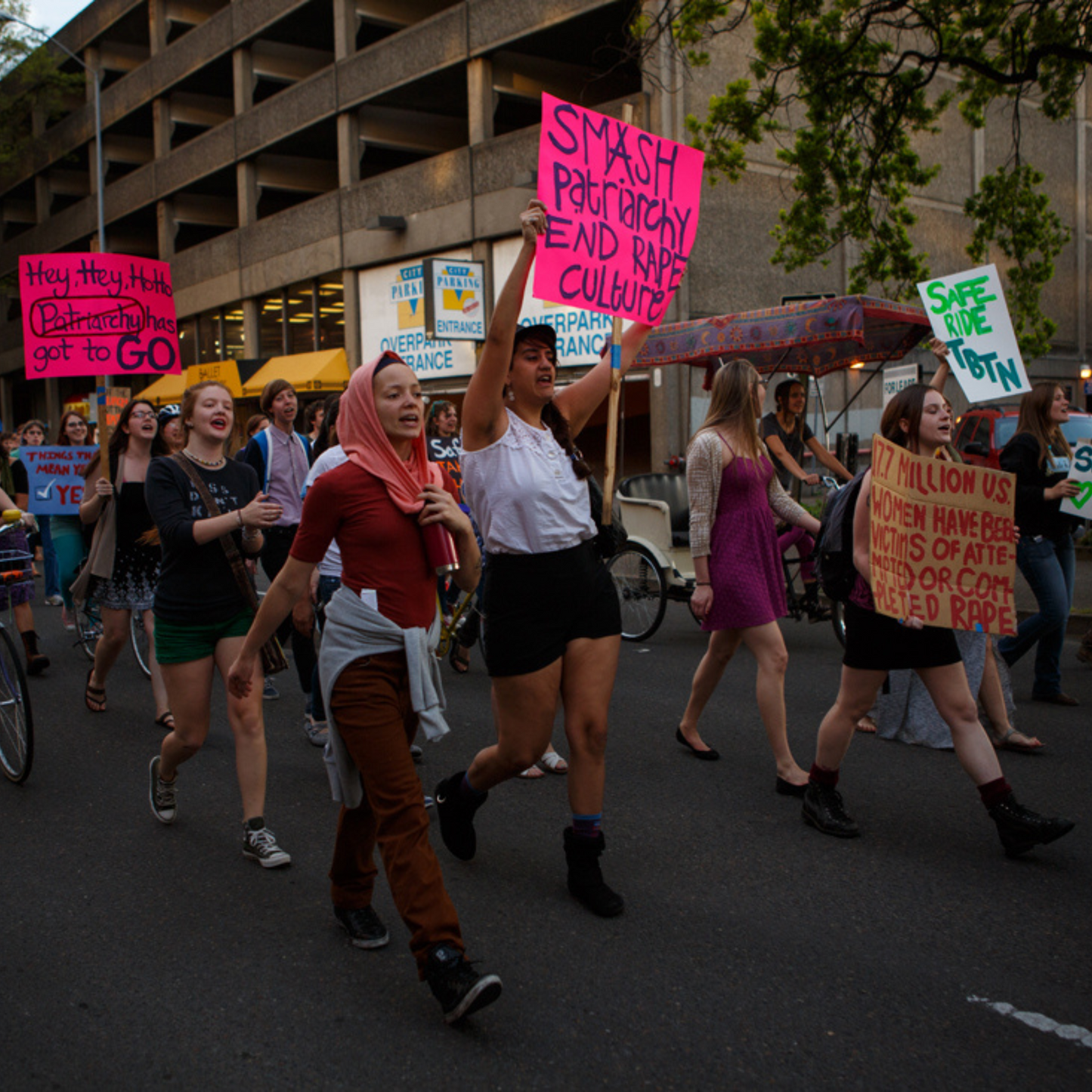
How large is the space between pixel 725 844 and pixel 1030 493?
120 inches

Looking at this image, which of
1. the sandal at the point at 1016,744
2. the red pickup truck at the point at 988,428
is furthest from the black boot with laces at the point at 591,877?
the red pickup truck at the point at 988,428

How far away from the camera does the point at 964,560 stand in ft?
14.4

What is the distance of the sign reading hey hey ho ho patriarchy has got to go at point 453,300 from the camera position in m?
21.5

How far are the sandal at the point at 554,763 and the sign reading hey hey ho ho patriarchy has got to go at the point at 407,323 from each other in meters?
17.8

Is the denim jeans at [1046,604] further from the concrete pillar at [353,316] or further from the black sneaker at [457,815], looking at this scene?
the concrete pillar at [353,316]

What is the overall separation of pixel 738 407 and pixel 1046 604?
259cm

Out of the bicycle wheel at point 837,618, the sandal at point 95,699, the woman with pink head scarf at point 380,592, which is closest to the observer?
the woman with pink head scarf at point 380,592

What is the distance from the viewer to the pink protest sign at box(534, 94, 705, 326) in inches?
165

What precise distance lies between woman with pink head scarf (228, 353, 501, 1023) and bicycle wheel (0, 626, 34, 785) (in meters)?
2.46

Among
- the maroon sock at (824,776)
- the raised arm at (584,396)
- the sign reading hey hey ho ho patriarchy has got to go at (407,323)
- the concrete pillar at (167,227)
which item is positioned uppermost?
the concrete pillar at (167,227)

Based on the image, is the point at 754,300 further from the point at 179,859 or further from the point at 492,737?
the point at 179,859

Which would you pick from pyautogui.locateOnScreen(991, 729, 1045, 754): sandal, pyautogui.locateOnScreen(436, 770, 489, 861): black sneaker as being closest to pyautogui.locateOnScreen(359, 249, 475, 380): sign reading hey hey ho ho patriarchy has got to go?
pyautogui.locateOnScreen(991, 729, 1045, 754): sandal

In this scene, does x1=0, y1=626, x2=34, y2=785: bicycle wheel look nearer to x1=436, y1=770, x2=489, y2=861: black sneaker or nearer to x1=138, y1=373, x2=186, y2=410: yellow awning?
x1=436, y1=770, x2=489, y2=861: black sneaker

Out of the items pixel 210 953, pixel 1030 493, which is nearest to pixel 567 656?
pixel 210 953
